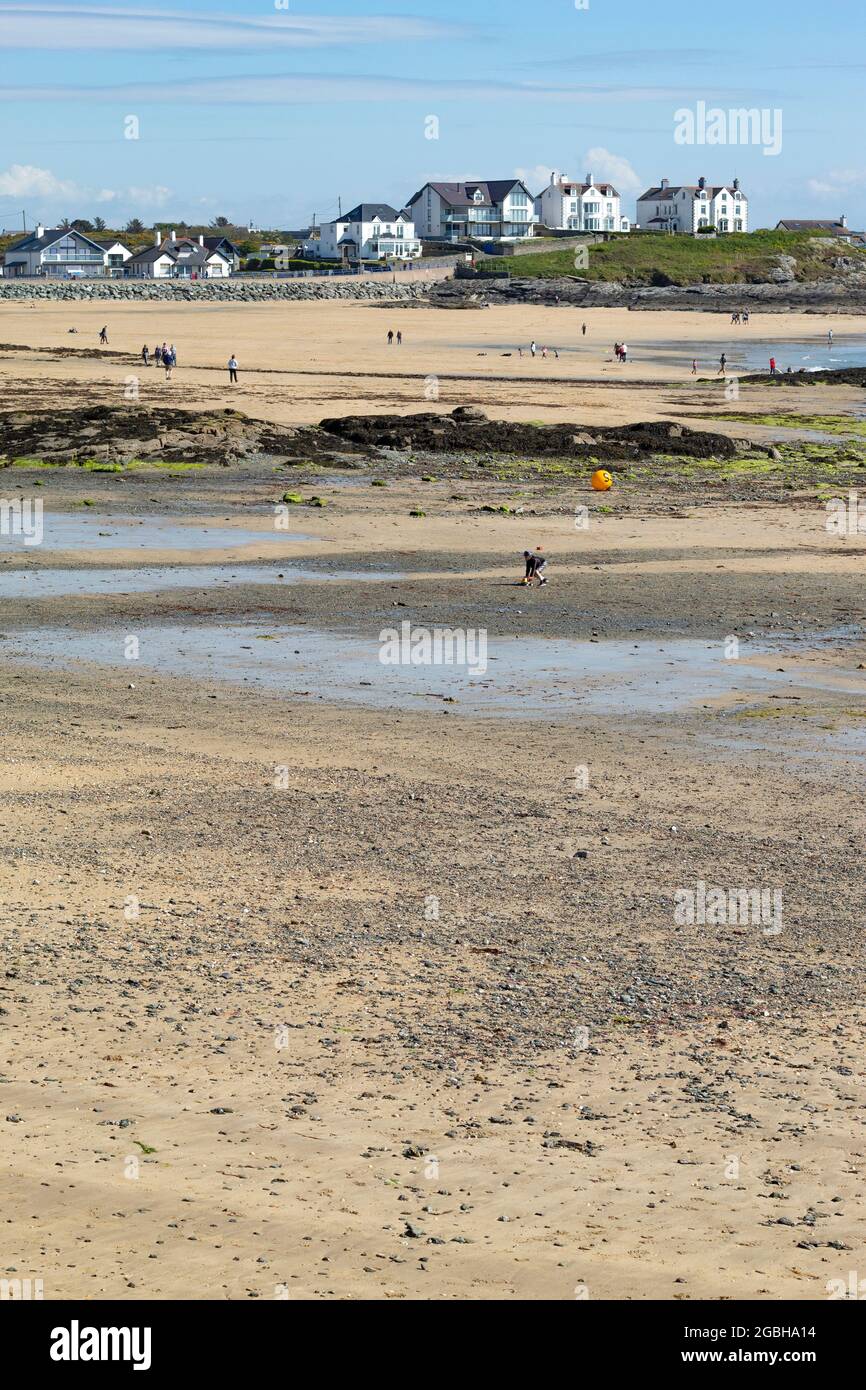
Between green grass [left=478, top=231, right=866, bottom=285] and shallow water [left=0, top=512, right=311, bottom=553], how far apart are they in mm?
113594

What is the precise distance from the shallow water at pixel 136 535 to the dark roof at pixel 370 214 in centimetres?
14707

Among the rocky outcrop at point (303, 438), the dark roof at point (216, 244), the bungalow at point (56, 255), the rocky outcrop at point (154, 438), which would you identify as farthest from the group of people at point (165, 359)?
the dark roof at point (216, 244)

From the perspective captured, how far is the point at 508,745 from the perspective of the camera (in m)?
18.1

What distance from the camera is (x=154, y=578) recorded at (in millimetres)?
27453

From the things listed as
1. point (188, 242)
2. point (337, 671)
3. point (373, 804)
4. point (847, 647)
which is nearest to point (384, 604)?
point (337, 671)

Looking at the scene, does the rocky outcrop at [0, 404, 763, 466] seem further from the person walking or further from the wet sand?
the wet sand

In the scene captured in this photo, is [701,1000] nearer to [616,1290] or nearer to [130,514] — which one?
[616,1290]

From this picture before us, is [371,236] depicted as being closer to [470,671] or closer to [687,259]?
[687,259]

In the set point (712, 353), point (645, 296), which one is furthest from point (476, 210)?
point (712, 353)

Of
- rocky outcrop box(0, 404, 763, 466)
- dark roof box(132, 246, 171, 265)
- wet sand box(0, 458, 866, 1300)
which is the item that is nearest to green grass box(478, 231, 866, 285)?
dark roof box(132, 246, 171, 265)

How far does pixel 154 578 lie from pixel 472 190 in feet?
538

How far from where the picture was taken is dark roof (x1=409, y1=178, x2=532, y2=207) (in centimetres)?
18200

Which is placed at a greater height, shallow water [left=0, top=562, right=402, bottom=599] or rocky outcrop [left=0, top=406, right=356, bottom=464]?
rocky outcrop [left=0, top=406, right=356, bottom=464]
